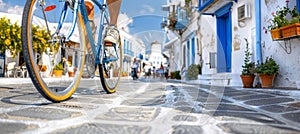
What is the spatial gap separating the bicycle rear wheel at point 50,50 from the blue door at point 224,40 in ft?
14.5

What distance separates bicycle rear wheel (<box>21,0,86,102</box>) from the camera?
49.1 inches

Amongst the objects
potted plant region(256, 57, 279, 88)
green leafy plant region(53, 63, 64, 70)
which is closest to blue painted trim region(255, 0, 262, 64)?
potted plant region(256, 57, 279, 88)

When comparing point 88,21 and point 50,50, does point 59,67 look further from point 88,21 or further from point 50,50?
point 88,21

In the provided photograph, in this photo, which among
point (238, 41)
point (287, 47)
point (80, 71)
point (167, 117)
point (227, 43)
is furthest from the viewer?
point (227, 43)

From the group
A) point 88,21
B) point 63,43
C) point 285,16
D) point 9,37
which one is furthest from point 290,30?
point 9,37

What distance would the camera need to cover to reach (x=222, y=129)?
957 millimetres

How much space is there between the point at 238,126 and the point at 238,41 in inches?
169

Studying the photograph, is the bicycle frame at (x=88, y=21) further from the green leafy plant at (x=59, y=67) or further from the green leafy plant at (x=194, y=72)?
the green leafy plant at (x=194, y=72)

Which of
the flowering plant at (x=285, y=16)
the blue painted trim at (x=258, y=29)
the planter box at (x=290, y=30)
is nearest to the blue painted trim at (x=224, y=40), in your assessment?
the blue painted trim at (x=258, y=29)

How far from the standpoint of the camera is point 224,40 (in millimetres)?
5941

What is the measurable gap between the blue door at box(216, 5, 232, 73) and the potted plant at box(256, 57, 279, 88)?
2003 mm

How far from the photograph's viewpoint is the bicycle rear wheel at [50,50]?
4.09 ft

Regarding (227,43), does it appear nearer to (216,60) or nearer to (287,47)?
(216,60)

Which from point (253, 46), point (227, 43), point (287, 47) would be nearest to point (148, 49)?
point (287, 47)
